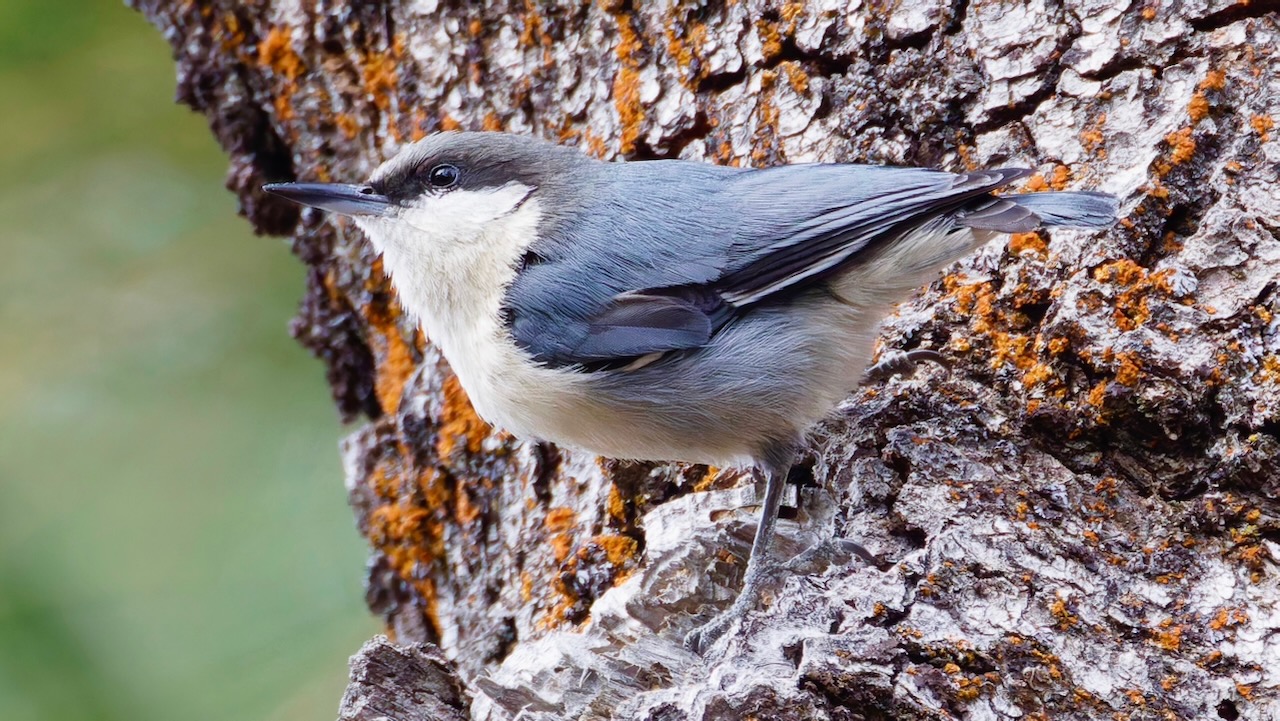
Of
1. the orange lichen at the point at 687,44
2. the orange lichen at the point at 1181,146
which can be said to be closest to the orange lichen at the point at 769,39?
the orange lichen at the point at 687,44

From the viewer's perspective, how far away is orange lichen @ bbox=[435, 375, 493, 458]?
2.88 m

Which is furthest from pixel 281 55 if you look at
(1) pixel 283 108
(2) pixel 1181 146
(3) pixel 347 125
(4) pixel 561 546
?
(2) pixel 1181 146

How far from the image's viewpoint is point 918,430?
2.12 m

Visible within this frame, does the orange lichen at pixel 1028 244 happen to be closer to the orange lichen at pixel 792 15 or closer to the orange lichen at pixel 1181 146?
the orange lichen at pixel 1181 146

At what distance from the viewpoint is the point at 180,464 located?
9.48ft

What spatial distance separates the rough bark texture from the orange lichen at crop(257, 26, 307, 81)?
1 centimetres

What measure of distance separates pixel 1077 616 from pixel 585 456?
118 centimetres

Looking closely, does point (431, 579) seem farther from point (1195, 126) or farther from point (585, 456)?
point (1195, 126)

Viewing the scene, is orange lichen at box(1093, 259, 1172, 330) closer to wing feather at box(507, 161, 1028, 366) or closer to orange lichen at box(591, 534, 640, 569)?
wing feather at box(507, 161, 1028, 366)

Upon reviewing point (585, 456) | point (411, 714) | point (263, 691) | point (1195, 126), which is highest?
point (1195, 126)

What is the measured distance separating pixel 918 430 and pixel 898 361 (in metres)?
0.25

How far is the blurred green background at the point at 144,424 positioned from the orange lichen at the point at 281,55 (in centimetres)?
28

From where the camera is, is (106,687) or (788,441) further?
(106,687)

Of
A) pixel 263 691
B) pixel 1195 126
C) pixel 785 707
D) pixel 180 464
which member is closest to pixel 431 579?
pixel 263 691
